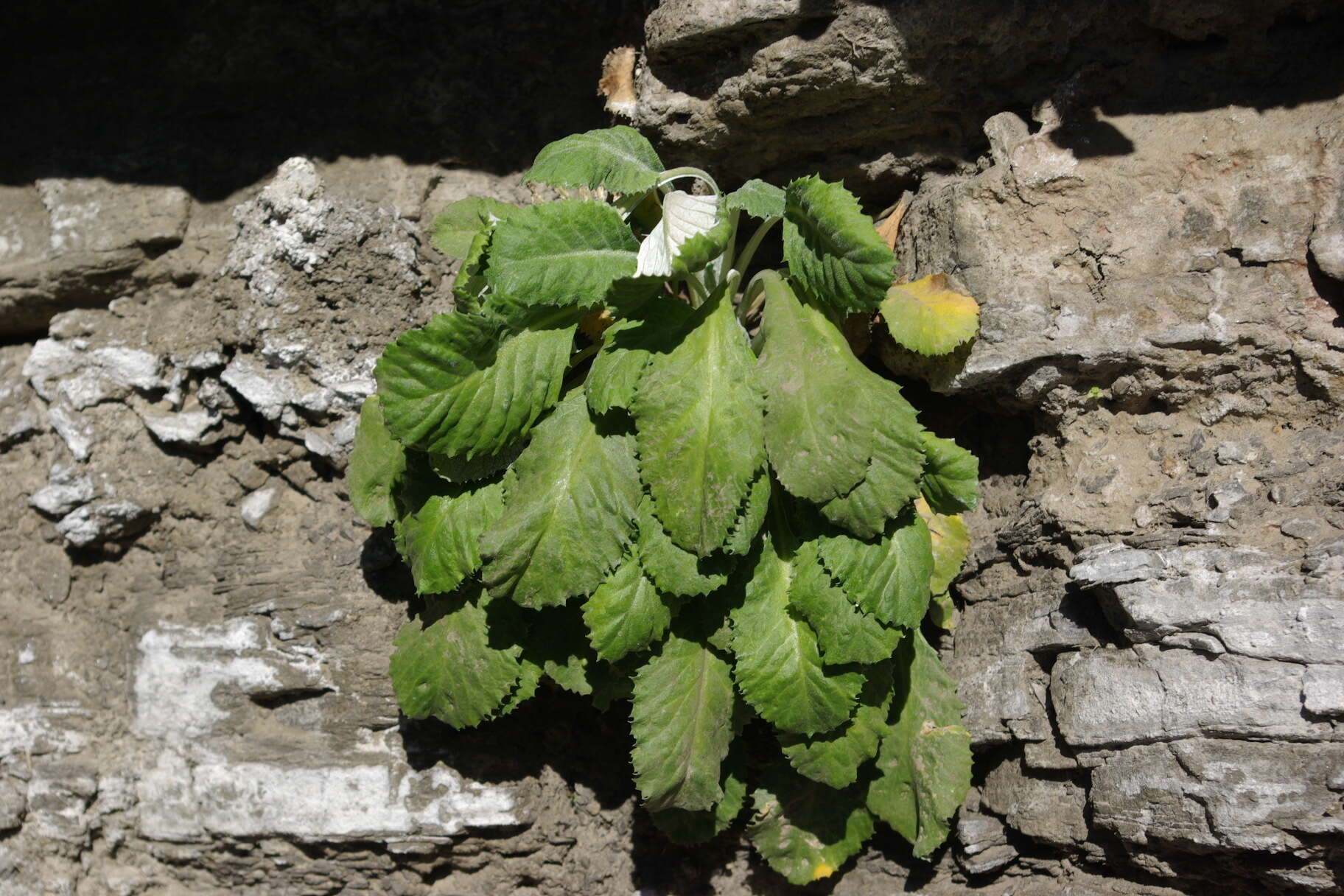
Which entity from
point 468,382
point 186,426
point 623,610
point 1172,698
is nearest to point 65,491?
point 186,426

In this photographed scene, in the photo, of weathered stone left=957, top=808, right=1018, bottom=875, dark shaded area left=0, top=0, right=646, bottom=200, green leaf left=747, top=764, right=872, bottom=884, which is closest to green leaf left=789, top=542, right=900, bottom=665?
green leaf left=747, top=764, right=872, bottom=884

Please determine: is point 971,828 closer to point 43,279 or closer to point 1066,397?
point 1066,397

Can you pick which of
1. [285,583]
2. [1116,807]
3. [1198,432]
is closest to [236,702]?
[285,583]

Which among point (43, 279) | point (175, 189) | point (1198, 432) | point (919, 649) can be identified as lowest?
point (919, 649)

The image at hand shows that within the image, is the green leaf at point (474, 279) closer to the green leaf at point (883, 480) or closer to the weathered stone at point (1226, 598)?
the green leaf at point (883, 480)

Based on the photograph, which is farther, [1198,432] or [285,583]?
[285,583]

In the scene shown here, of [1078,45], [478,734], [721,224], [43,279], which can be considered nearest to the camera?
[721,224]

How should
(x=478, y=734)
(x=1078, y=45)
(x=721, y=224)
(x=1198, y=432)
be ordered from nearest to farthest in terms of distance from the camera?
1. (x=721, y=224)
2. (x=1198, y=432)
3. (x=1078, y=45)
4. (x=478, y=734)
